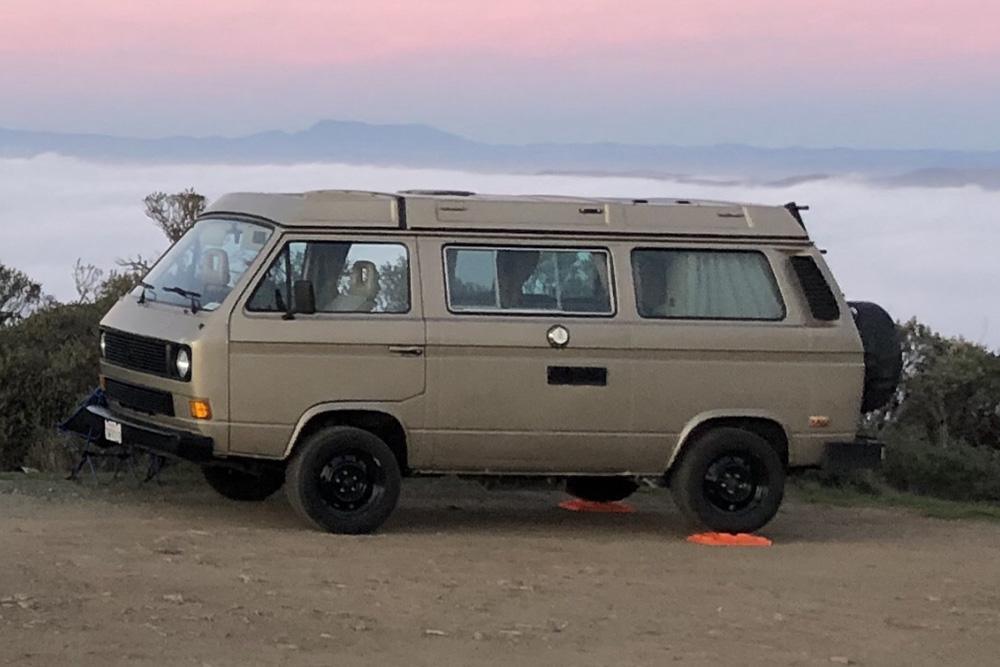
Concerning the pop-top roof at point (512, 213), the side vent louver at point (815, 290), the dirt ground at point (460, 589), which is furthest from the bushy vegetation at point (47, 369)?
the side vent louver at point (815, 290)

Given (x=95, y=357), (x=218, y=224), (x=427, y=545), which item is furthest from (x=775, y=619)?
(x=95, y=357)

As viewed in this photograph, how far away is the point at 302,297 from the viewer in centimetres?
1117

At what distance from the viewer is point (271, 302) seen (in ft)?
36.9

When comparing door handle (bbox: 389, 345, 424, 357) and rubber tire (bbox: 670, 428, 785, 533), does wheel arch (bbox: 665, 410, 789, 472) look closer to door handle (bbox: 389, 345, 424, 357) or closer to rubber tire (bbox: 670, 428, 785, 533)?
rubber tire (bbox: 670, 428, 785, 533)

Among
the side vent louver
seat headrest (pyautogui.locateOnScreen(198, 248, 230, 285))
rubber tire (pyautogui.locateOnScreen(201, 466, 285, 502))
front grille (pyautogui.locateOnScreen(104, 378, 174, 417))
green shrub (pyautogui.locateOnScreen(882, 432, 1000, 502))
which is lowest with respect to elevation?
green shrub (pyautogui.locateOnScreen(882, 432, 1000, 502))

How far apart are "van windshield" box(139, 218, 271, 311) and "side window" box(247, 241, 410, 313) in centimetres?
29

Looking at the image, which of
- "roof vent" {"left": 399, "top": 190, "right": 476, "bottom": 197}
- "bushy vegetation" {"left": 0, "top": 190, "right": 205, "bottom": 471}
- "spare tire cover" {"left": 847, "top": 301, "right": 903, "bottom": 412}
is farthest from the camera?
"bushy vegetation" {"left": 0, "top": 190, "right": 205, "bottom": 471}

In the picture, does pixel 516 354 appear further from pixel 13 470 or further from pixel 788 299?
pixel 13 470

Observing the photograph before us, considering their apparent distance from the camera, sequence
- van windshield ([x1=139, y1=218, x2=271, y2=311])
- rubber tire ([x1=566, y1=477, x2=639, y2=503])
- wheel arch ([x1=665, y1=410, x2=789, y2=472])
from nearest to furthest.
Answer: van windshield ([x1=139, y1=218, x2=271, y2=311]) < wheel arch ([x1=665, y1=410, x2=789, y2=472]) < rubber tire ([x1=566, y1=477, x2=639, y2=503])

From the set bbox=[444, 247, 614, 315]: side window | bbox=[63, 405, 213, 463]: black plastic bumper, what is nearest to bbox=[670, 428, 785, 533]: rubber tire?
bbox=[444, 247, 614, 315]: side window

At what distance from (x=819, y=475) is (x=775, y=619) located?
20.9 ft

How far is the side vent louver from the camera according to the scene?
12.1 metres

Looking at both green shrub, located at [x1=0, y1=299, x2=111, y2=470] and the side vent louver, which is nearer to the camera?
the side vent louver

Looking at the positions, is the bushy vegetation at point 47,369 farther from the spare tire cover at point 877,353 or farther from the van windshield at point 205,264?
the spare tire cover at point 877,353
